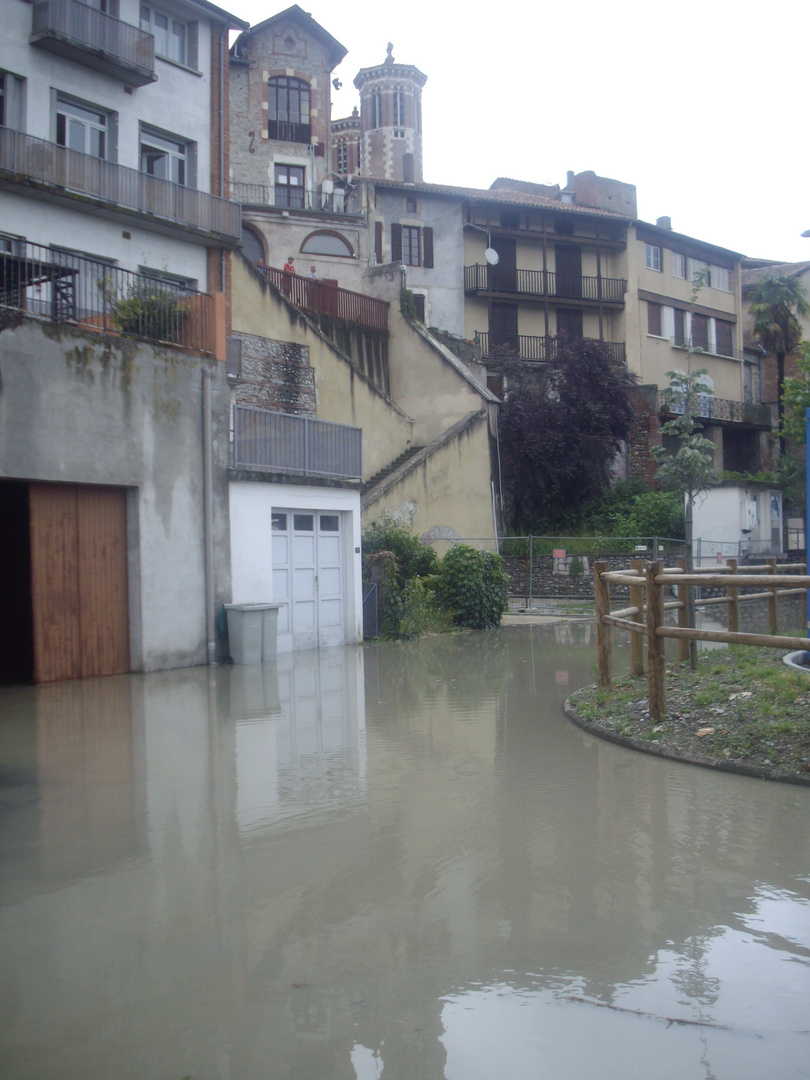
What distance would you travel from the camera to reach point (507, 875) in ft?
16.3

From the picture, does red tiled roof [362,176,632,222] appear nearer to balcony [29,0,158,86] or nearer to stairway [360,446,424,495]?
stairway [360,446,424,495]

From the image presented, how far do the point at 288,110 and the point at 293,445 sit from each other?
31.7 meters

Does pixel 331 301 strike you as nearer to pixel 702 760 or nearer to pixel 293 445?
pixel 293 445

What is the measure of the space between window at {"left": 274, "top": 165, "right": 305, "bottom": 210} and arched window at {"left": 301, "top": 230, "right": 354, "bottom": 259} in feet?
14.6

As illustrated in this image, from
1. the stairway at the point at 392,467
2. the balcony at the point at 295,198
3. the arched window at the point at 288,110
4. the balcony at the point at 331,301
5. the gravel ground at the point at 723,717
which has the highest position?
→ the arched window at the point at 288,110

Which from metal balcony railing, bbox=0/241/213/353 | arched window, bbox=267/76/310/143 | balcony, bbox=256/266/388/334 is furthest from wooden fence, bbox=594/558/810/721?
arched window, bbox=267/76/310/143

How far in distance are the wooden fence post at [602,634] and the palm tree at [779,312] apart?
144ft

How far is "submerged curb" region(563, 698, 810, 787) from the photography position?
266 inches

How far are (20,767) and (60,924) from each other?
149 inches

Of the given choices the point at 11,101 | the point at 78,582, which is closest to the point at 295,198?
the point at 11,101

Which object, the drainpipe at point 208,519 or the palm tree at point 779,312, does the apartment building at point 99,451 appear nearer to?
the drainpipe at point 208,519

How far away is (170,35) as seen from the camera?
24.8 m

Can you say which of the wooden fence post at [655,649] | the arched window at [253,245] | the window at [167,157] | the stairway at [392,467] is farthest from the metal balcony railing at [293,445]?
the arched window at [253,245]

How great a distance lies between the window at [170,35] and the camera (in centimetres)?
2431
